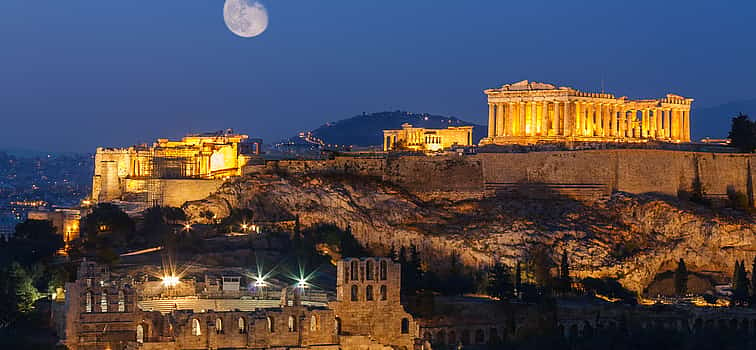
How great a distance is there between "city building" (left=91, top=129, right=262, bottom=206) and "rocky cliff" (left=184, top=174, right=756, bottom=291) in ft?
8.94

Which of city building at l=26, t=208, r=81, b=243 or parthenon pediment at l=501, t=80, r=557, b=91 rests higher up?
parthenon pediment at l=501, t=80, r=557, b=91

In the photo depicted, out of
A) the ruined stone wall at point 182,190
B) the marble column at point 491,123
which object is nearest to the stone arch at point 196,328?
the ruined stone wall at point 182,190

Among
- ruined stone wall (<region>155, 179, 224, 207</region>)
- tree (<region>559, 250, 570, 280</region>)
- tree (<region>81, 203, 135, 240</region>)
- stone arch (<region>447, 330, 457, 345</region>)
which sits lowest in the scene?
stone arch (<region>447, 330, 457, 345</region>)

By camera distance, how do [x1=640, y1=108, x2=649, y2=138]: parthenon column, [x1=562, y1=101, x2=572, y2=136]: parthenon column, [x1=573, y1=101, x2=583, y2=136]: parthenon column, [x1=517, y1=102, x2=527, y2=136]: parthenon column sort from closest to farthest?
[x1=562, y1=101, x2=572, y2=136]: parthenon column → [x1=573, y1=101, x2=583, y2=136]: parthenon column → [x1=517, y1=102, x2=527, y2=136]: parthenon column → [x1=640, y1=108, x2=649, y2=138]: parthenon column

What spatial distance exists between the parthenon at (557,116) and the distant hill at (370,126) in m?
54.7

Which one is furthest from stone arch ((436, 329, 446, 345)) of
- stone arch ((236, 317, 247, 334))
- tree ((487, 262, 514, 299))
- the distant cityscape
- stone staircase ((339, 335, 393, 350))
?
the distant cityscape

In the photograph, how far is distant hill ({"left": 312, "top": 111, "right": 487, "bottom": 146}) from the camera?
15912cm

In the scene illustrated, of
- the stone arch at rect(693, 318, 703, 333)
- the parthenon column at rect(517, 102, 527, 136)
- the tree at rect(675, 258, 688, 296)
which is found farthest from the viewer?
the parthenon column at rect(517, 102, 527, 136)

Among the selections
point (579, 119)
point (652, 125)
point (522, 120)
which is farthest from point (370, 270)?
point (652, 125)

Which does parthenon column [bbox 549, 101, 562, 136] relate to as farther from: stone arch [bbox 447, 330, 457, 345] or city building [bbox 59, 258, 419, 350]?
city building [bbox 59, 258, 419, 350]

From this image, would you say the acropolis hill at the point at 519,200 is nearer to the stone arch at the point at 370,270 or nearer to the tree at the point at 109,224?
the tree at the point at 109,224

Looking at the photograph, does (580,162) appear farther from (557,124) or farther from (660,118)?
(660,118)

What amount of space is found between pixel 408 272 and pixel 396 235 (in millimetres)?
7980

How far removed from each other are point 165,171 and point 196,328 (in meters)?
36.7
